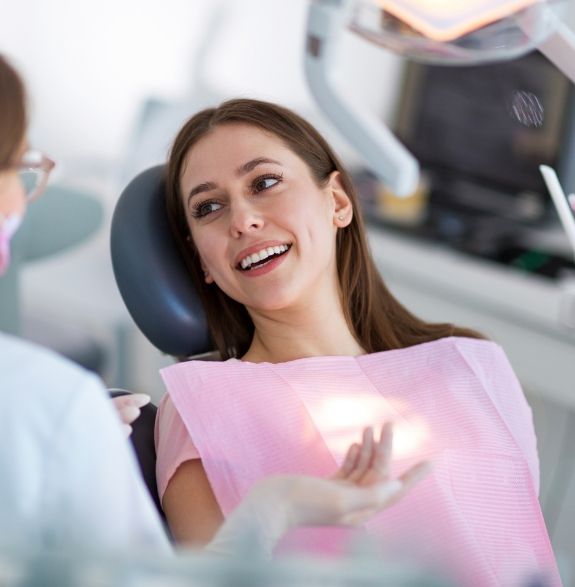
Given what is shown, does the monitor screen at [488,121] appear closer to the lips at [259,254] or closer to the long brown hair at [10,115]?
the lips at [259,254]

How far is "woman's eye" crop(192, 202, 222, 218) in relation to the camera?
1.35 m

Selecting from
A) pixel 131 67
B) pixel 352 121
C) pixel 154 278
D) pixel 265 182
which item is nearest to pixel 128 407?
pixel 154 278

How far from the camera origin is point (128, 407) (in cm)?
112

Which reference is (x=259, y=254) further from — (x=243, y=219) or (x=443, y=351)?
(x=443, y=351)

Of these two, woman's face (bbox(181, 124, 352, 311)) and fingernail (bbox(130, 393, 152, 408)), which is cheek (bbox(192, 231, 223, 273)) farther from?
fingernail (bbox(130, 393, 152, 408))

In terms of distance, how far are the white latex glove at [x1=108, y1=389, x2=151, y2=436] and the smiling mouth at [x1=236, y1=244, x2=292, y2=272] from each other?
246 mm

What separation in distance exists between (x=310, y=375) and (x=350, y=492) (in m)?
0.41

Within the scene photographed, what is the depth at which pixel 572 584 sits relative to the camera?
121 centimetres

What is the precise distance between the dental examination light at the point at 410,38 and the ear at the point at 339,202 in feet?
0.38

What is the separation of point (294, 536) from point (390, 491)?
0.80 ft

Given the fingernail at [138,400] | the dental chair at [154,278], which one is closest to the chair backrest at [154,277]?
the dental chair at [154,278]

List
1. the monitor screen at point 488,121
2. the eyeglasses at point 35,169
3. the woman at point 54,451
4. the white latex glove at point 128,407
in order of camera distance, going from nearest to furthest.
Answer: the woman at point 54,451
the eyeglasses at point 35,169
the white latex glove at point 128,407
the monitor screen at point 488,121

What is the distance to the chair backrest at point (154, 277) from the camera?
4.47 ft

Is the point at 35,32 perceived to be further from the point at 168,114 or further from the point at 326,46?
the point at 326,46
